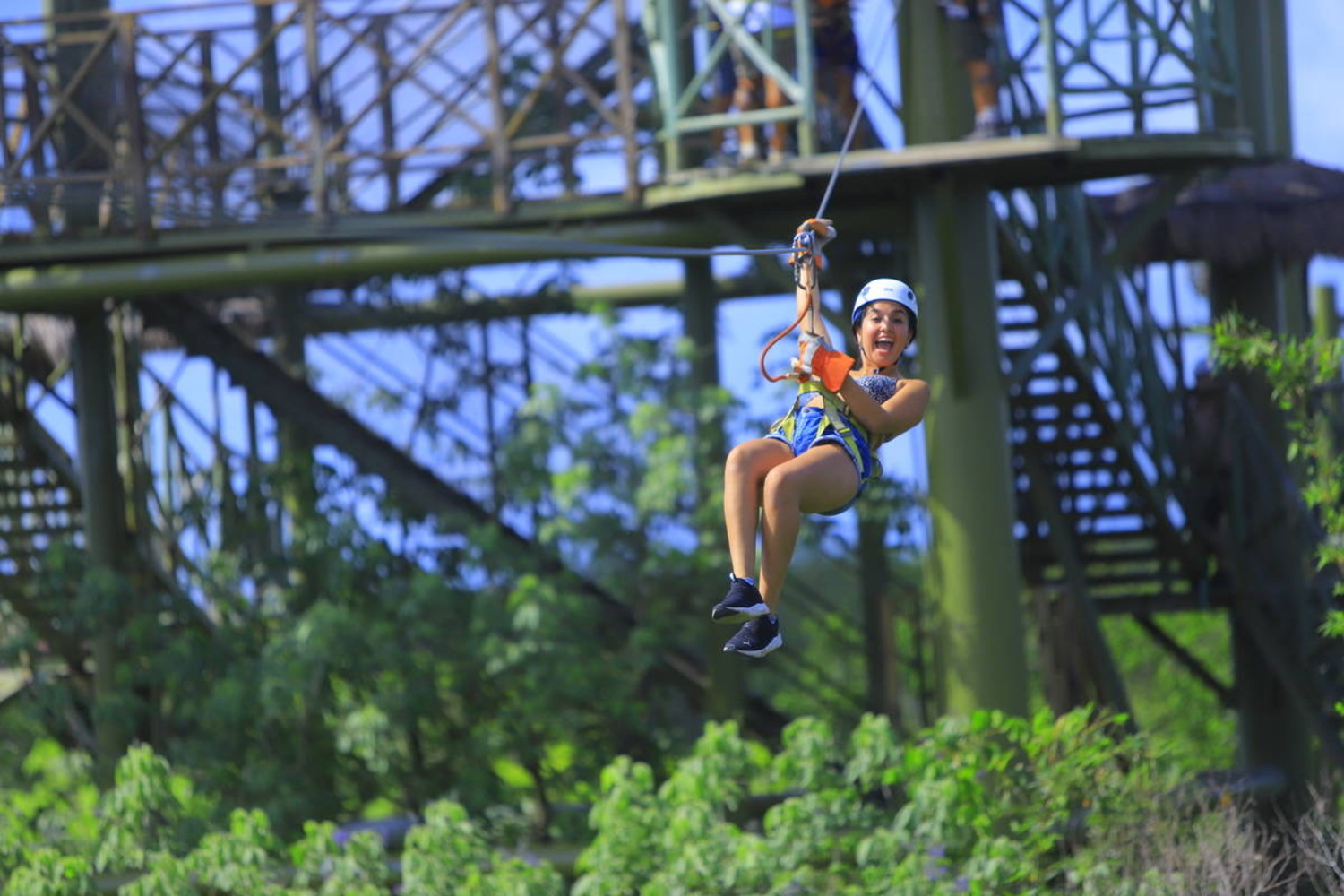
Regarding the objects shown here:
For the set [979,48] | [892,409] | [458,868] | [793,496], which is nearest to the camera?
[793,496]

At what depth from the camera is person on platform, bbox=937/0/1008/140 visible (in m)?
11.5

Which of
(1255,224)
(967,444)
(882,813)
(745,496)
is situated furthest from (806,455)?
(1255,224)

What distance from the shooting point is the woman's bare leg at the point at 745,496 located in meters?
6.08

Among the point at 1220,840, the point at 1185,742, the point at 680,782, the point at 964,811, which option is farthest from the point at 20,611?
the point at 1185,742

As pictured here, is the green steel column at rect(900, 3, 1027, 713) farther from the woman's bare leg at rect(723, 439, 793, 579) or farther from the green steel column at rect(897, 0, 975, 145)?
the woman's bare leg at rect(723, 439, 793, 579)

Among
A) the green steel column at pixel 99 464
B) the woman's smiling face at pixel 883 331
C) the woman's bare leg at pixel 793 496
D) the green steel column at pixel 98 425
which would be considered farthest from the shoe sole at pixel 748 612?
A: the green steel column at pixel 99 464

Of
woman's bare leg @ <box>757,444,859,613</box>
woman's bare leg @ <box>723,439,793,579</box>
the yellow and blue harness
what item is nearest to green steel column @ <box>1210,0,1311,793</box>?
the yellow and blue harness

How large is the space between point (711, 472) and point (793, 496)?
6181mm

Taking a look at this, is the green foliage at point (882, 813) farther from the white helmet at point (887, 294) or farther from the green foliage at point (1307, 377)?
the white helmet at point (887, 294)

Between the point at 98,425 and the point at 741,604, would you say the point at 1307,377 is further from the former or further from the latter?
the point at 98,425

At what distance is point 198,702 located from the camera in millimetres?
13141

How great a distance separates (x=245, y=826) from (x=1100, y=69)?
5.92 m

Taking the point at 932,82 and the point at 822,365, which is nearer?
the point at 822,365

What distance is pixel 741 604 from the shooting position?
5957mm
